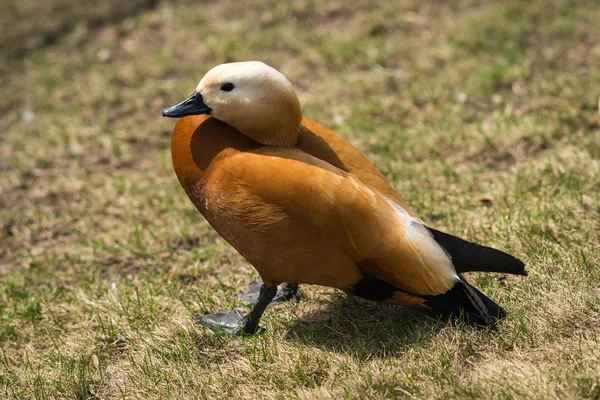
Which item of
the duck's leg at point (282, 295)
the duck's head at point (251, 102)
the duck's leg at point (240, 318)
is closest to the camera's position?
the duck's head at point (251, 102)

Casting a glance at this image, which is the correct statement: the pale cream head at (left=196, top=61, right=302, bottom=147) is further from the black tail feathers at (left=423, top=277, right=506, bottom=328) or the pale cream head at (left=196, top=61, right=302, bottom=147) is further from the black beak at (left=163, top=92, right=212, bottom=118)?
the black tail feathers at (left=423, top=277, right=506, bottom=328)

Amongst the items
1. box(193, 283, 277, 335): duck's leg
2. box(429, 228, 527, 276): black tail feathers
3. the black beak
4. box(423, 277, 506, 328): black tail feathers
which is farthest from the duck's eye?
box(423, 277, 506, 328): black tail feathers

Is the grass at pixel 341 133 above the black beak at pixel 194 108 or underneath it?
underneath

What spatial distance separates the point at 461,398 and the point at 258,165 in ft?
4.12

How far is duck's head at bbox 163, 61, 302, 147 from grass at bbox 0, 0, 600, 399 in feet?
3.17

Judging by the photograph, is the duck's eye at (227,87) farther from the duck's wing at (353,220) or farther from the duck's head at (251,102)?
the duck's wing at (353,220)

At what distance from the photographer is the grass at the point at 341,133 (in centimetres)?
300

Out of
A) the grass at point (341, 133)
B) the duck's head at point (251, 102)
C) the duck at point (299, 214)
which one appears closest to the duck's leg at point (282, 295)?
the grass at point (341, 133)

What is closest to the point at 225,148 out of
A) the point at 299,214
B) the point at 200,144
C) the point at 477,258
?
the point at 200,144

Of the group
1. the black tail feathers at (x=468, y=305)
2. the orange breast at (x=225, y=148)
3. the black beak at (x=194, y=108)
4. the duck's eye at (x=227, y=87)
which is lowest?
the black tail feathers at (x=468, y=305)

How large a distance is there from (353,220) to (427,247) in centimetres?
35

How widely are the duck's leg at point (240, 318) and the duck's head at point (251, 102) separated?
72cm

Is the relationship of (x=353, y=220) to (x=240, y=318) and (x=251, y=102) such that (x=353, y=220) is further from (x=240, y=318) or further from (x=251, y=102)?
(x=240, y=318)

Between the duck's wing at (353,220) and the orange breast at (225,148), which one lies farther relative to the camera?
the orange breast at (225,148)
